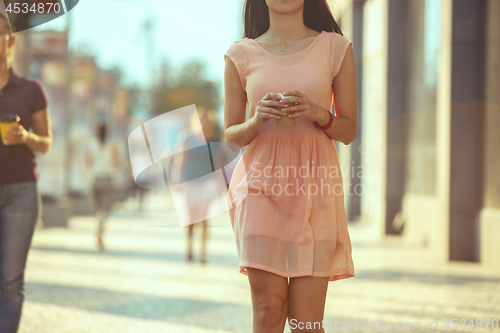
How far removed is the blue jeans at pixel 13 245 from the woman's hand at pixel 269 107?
6.63ft

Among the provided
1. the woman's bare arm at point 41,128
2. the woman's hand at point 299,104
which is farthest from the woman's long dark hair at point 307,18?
the woman's bare arm at point 41,128

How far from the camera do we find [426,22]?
39.7ft

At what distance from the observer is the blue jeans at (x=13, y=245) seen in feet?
12.8

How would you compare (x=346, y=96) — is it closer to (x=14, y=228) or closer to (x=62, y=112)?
(x=14, y=228)

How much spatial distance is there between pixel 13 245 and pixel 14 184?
0.36 m

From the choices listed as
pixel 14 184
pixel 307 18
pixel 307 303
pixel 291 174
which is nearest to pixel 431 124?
pixel 14 184

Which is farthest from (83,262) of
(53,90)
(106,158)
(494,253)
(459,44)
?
(53,90)

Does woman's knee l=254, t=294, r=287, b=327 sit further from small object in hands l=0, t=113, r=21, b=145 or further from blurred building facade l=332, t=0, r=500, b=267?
blurred building facade l=332, t=0, r=500, b=267

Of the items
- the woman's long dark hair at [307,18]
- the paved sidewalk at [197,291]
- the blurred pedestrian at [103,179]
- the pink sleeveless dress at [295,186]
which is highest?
the woman's long dark hair at [307,18]

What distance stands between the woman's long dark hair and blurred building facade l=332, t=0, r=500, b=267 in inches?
251

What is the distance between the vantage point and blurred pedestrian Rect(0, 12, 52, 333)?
12.8 feet

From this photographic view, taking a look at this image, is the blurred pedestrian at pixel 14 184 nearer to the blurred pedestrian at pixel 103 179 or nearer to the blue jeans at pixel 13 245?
the blue jeans at pixel 13 245

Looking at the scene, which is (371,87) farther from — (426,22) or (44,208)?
(44,208)

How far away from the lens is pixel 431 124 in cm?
1172
